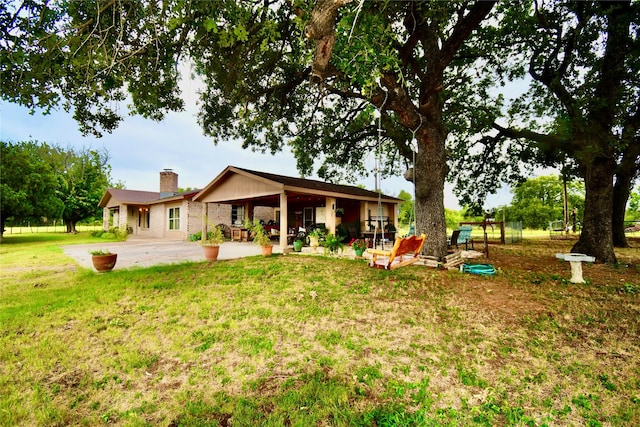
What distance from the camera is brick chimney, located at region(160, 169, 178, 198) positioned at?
2097 cm

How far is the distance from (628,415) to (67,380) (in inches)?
217

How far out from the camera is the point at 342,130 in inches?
486

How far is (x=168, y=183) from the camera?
69.2 ft

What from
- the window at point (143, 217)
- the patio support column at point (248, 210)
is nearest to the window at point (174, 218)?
the window at point (143, 217)

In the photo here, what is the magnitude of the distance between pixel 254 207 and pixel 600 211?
17.0 m

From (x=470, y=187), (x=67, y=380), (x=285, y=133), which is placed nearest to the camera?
(x=67, y=380)

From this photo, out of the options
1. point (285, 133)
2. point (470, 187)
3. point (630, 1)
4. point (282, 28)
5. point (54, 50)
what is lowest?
point (470, 187)

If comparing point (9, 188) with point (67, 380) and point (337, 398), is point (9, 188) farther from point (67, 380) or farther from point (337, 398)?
point (337, 398)

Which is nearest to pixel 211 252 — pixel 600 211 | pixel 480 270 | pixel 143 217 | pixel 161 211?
pixel 480 270

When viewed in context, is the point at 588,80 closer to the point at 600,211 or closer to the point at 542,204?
the point at 600,211

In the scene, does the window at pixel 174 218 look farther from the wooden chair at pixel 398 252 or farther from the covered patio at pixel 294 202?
the wooden chair at pixel 398 252

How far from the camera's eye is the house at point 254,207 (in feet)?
Answer: 40.8

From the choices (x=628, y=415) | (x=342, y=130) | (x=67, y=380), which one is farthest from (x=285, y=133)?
(x=628, y=415)

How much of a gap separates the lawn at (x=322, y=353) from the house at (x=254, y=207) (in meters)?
6.13
